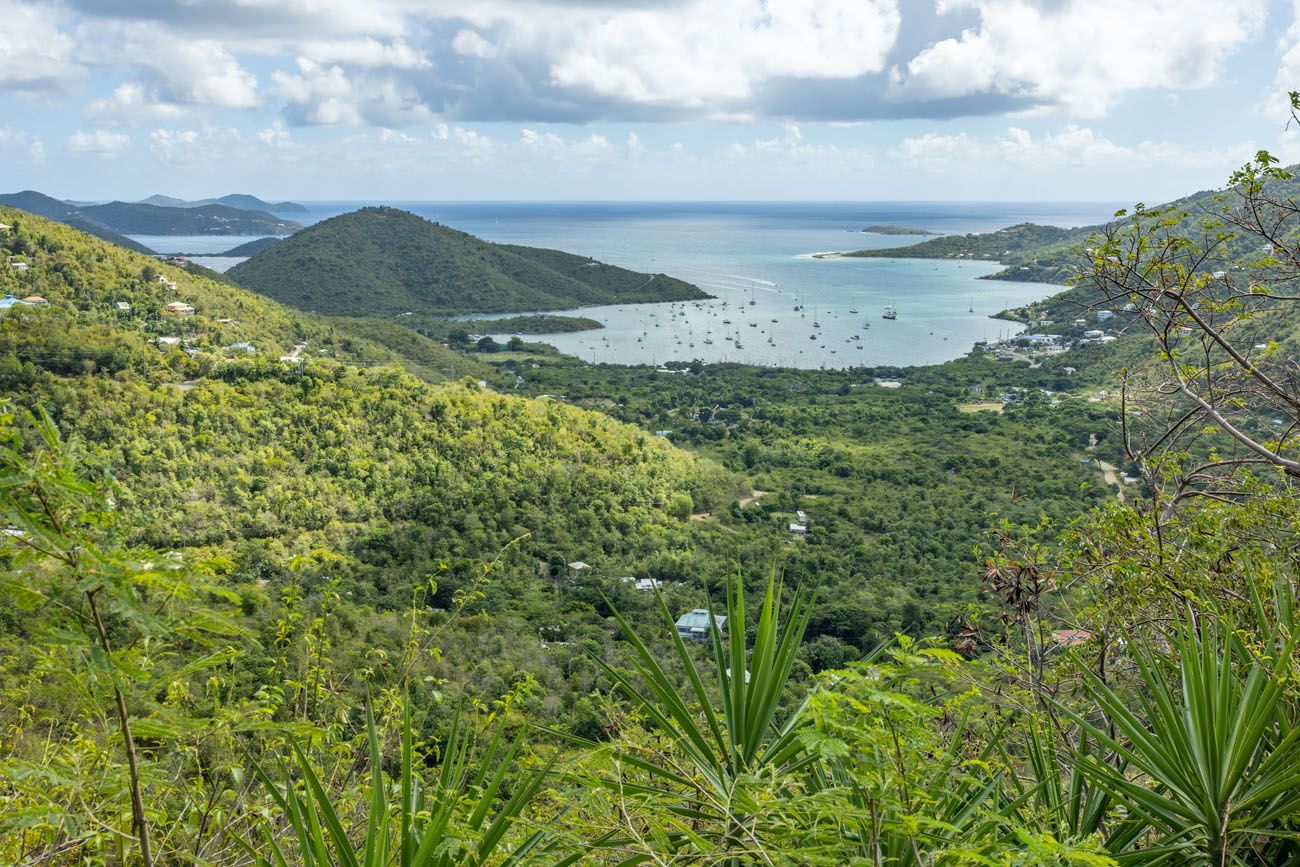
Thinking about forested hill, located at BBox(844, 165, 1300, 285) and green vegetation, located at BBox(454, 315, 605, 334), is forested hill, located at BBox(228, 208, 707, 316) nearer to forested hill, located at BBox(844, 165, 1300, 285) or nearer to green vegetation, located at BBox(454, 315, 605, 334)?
green vegetation, located at BBox(454, 315, 605, 334)

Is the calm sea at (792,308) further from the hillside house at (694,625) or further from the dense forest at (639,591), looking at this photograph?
the hillside house at (694,625)

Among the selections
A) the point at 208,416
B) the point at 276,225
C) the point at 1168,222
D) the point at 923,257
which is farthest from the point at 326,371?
the point at 276,225

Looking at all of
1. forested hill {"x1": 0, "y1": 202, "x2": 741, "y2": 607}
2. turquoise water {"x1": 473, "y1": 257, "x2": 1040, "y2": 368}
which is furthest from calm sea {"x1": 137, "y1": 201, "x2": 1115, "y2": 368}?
forested hill {"x1": 0, "y1": 202, "x2": 741, "y2": 607}

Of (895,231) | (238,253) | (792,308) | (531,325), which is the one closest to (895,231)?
(895,231)

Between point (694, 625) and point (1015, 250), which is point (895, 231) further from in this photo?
point (694, 625)

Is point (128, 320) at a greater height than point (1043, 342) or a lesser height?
greater

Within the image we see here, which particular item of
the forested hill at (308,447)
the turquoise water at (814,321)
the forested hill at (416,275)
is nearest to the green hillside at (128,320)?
the forested hill at (308,447)
